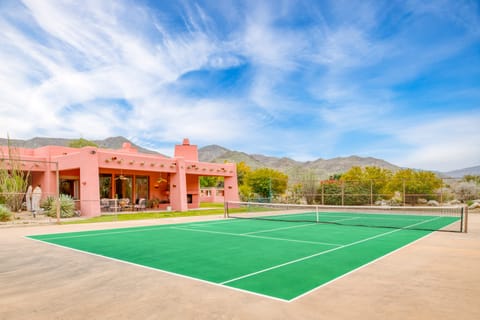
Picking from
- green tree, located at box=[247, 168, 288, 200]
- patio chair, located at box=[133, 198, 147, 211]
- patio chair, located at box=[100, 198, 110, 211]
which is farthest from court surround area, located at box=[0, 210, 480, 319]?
green tree, located at box=[247, 168, 288, 200]

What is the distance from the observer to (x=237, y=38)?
2269cm

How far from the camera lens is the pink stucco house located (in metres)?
20.3

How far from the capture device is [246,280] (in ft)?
18.1

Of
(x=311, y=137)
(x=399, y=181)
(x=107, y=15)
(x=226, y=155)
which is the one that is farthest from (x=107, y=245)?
(x=226, y=155)

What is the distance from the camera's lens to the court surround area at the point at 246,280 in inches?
165

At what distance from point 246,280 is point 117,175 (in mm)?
21554

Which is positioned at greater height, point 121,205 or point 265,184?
point 265,184

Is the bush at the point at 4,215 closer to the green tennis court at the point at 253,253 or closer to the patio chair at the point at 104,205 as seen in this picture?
the patio chair at the point at 104,205

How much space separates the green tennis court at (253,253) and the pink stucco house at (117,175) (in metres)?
8.90

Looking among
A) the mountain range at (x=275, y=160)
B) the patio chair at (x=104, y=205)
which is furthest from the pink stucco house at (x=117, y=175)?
the mountain range at (x=275, y=160)

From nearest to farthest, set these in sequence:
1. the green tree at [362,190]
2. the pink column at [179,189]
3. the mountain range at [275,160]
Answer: the pink column at [179,189]
the green tree at [362,190]
the mountain range at [275,160]

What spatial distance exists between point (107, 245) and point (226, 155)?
11641cm

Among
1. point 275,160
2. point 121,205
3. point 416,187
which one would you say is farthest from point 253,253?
point 275,160

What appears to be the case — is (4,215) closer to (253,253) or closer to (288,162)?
(253,253)
